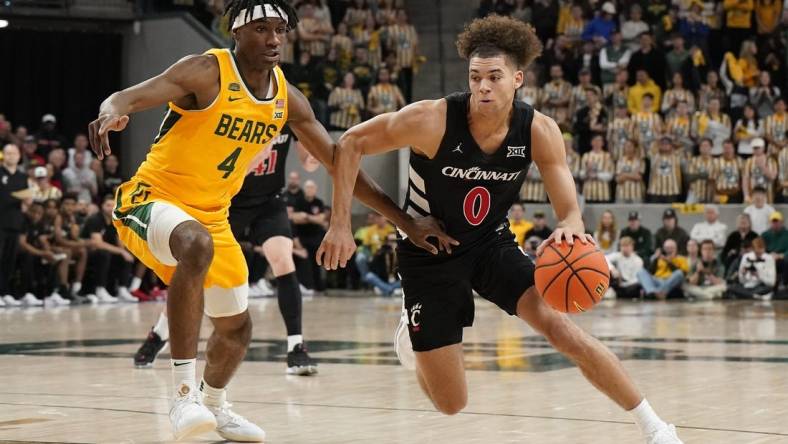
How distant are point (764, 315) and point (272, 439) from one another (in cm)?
953

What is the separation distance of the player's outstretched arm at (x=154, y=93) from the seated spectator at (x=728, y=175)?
14.1m

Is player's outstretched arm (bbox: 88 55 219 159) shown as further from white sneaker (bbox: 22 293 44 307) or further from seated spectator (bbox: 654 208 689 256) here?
seated spectator (bbox: 654 208 689 256)

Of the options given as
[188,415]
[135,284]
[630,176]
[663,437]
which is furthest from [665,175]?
[188,415]

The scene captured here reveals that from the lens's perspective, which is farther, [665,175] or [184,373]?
[665,175]

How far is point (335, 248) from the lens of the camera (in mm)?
5336

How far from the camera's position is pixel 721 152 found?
63.6ft

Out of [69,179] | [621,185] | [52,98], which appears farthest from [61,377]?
[52,98]

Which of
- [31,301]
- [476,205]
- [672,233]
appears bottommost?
[31,301]

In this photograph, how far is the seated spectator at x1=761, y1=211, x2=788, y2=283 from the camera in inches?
696

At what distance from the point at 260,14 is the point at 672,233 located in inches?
527

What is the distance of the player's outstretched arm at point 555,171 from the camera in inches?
214

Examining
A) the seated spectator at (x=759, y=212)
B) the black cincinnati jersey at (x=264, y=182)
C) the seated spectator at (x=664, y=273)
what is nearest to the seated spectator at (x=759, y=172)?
the seated spectator at (x=759, y=212)

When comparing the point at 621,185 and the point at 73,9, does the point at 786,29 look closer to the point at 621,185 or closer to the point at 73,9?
the point at 621,185

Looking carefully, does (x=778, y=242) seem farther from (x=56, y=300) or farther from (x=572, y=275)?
(x=572, y=275)
